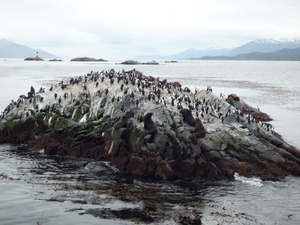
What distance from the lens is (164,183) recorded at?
62.3 feet

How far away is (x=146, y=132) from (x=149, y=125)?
47cm

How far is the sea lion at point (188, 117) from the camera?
74.9 feet

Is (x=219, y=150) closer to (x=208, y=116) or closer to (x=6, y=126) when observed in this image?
(x=208, y=116)

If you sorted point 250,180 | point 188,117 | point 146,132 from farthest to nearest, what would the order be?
point 188,117 < point 146,132 < point 250,180

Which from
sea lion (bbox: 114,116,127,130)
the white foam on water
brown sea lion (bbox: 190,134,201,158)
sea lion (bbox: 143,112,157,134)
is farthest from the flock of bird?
the white foam on water

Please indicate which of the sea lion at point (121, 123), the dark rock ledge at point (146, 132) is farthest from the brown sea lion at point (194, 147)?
the sea lion at point (121, 123)

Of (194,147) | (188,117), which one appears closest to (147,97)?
(188,117)

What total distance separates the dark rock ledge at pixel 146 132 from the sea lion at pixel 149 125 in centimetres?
2

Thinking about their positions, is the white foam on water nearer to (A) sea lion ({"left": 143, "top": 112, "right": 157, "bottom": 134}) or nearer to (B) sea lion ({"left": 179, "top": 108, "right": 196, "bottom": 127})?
(B) sea lion ({"left": 179, "top": 108, "right": 196, "bottom": 127})

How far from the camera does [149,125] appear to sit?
21.8 metres

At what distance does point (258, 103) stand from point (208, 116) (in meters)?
24.0

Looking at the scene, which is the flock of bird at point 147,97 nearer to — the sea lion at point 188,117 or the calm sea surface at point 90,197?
the sea lion at point 188,117

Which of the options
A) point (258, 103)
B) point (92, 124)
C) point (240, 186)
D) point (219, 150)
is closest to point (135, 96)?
point (92, 124)

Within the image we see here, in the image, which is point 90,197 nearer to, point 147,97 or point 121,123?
point 121,123
